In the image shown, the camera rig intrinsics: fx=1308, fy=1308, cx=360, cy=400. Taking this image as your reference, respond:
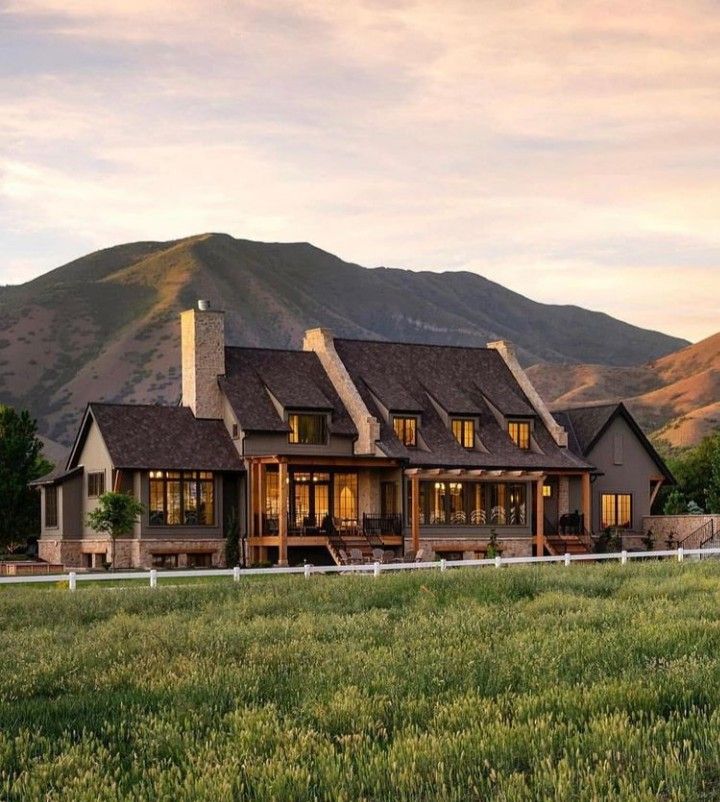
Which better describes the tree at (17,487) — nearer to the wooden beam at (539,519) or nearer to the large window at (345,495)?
the large window at (345,495)

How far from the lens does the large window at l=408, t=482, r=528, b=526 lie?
5609 cm

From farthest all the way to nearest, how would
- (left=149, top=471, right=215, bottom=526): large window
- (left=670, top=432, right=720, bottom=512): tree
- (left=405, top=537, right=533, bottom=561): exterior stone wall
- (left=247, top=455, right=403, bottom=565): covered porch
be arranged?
(left=670, top=432, right=720, bottom=512): tree
(left=405, top=537, right=533, bottom=561): exterior stone wall
(left=149, top=471, right=215, bottom=526): large window
(left=247, top=455, right=403, bottom=565): covered porch

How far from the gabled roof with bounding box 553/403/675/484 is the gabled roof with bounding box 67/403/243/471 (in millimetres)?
17579

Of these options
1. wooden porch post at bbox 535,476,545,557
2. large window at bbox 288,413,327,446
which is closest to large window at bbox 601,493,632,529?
wooden porch post at bbox 535,476,545,557

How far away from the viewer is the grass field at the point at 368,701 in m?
11.5

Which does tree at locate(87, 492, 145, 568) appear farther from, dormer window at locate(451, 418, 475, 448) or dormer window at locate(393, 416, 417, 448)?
dormer window at locate(451, 418, 475, 448)

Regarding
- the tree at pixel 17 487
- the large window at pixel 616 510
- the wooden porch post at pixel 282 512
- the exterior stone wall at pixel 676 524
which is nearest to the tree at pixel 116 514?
the wooden porch post at pixel 282 512

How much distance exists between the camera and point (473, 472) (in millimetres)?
55000

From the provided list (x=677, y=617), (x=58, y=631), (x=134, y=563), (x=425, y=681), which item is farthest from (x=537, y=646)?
(x=134, y=563)

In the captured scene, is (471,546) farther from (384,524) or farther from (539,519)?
(384,524)

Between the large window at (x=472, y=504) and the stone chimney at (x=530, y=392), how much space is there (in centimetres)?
311

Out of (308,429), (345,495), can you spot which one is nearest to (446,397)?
(345,495)

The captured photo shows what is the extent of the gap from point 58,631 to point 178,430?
3089 cm

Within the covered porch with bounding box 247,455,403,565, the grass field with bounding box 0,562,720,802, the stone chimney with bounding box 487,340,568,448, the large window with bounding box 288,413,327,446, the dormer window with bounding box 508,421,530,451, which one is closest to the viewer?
the grass field with bounding box 0,562,720,802
